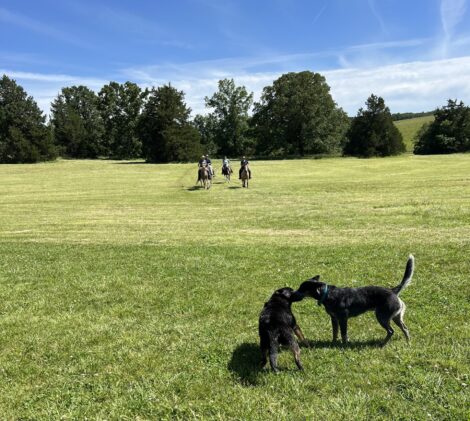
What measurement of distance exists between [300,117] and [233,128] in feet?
65.6

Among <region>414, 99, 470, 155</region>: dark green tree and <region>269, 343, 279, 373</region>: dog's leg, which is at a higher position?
<region>414, 99, 470, 155</region>: dark green tree

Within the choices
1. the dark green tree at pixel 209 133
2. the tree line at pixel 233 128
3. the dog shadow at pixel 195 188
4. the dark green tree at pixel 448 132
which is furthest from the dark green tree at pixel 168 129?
the dark green tree at pixel 448 132

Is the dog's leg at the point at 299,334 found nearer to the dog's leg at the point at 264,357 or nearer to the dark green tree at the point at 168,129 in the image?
the dog's leg at the point at 264,357

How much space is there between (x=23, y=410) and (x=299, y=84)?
7561cm

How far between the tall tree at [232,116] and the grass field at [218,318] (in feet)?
237

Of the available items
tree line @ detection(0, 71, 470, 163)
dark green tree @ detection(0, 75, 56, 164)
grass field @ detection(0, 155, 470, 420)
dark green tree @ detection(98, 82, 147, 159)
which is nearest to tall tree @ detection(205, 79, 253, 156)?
tree line @ detection(0, 71, 470, 163)

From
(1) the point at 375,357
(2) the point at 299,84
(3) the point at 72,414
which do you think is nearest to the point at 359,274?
(1) the point at 375,357

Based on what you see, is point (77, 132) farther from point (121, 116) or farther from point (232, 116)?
point (232, 116)

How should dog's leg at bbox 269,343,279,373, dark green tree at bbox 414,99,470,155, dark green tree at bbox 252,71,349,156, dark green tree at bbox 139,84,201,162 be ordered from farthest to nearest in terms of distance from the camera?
dark green tree at bbox 414,99,470,155, dark green tree at bbox 252,71,349,156, dark green tree at bbox 139,84,201,162, dog's leg at bbox 269,343,279,373

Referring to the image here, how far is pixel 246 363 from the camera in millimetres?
5801

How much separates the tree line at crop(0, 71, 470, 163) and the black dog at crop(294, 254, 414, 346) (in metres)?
63.9

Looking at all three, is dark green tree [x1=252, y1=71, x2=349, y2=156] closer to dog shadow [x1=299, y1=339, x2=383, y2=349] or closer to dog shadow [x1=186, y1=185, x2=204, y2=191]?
dog shadow [x1=186, y1=185, x2=204, y2=191]

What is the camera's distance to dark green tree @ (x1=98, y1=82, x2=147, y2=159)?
9062 cm

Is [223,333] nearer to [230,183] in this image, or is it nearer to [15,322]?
[15,322]
